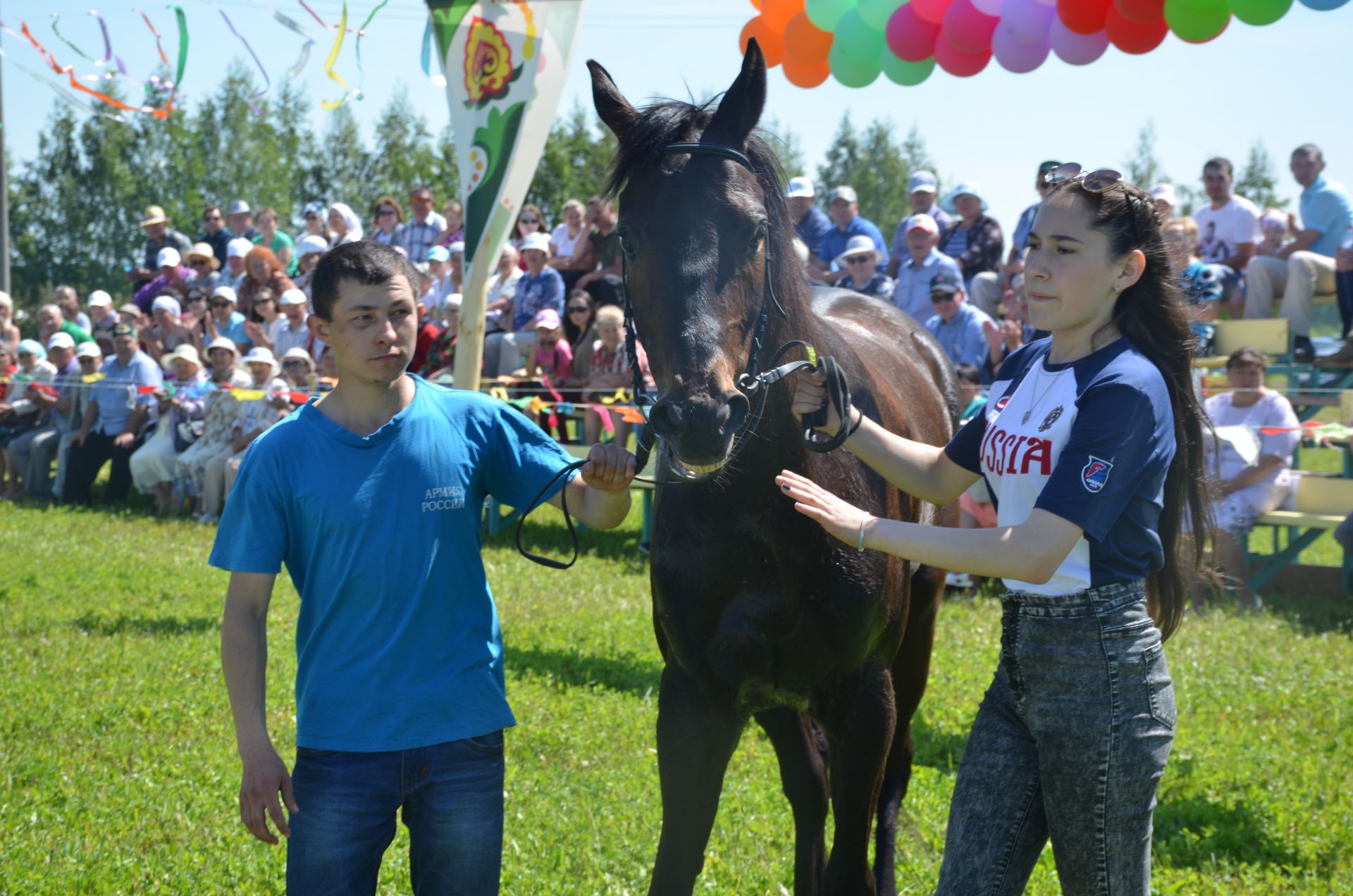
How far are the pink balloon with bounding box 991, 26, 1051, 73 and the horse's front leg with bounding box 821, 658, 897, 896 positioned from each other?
560 centimetres

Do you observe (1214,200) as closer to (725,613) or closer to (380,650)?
(725,613)

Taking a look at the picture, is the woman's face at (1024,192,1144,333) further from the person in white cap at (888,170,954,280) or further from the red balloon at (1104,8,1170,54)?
the person in white cap at (888,170,954,280)

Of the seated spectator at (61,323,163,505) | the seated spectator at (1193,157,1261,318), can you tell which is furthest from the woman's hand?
the seated spectator at (61,323,163,505)

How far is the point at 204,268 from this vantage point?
53.3 ft

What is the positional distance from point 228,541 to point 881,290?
8.09 metres

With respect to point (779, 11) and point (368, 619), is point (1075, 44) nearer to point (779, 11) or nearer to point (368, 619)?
point (779, 11)

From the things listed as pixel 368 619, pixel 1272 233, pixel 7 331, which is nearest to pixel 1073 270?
pixel 368 619

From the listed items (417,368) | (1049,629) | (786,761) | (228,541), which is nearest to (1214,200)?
(417,368)

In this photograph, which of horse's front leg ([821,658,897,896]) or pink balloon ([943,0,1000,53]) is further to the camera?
pink balloon ([943,0,1000,53])

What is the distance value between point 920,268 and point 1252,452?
3157mm

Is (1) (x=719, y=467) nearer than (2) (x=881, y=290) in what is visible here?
Yes

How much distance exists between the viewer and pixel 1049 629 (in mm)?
2416

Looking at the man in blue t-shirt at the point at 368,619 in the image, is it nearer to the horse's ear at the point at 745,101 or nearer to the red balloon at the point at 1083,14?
the horse's ear at the point at 745,101

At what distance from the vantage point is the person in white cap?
1114 centimetres
